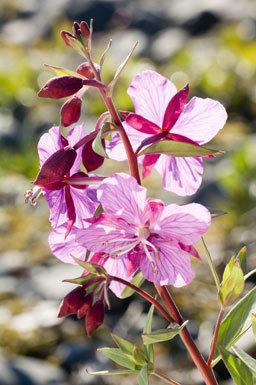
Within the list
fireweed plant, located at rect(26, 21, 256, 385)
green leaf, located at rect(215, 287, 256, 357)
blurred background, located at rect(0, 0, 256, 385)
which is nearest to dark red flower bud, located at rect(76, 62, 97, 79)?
fireweed plant, located at rect(26, 21, 256, 385)

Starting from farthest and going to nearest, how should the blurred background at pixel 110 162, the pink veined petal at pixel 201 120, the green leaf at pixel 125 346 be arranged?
the blurred background at pixel 110 162
the green leaf at pixel 125 346
the pink veined petal at pixel 201 120

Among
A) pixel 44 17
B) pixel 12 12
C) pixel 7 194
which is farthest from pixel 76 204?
pixel 12 12

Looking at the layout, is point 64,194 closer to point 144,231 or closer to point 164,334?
point 144,231

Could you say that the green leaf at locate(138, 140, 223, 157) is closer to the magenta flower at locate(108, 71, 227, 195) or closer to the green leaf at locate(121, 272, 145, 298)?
the magenta flower at locate(108, 71, 227, 195)

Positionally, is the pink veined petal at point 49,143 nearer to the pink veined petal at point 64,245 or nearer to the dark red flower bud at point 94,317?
the pink veined petal at point 64,245

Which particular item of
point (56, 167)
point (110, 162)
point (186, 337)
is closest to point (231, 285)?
point (186, 337)

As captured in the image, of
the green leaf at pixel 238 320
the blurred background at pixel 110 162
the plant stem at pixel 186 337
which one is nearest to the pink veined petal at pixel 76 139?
the plant stem at pixel 186 337

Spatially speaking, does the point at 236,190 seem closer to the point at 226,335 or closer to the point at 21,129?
the point at 21,129
